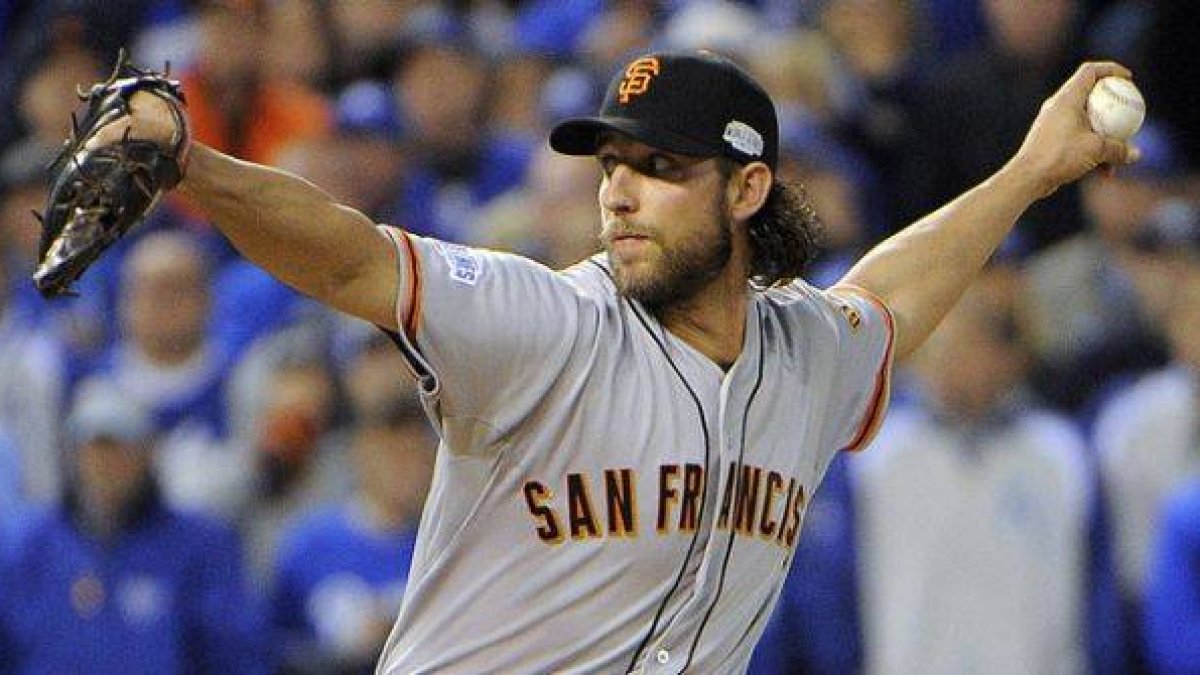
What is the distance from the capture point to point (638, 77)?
12.4ft

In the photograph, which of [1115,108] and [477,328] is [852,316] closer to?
[1115,108]

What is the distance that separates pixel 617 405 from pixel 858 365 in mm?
623

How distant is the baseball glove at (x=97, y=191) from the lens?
126 inches

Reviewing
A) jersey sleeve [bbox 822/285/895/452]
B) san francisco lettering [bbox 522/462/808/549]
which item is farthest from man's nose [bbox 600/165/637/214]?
jersey sleeve [bbox 822/285/895/452]

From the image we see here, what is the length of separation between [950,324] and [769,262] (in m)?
2.59

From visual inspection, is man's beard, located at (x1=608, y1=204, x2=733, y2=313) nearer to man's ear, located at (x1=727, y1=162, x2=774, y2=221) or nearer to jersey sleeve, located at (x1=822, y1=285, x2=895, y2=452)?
man's ear, located at (x1=727, y1=162, x2=774, y2=221)

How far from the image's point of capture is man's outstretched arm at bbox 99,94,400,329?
10.8ft

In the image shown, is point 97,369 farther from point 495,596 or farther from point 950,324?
point 495,596

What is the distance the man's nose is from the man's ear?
185 mm

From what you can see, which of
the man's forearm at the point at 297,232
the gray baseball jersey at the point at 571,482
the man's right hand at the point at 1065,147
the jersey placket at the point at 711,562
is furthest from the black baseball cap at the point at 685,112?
the man's right hand at the point at 1065,147

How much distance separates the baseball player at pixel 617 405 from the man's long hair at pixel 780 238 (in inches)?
1.1

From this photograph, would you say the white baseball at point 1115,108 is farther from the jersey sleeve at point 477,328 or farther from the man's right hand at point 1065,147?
the jersey sleeve at point 477,328

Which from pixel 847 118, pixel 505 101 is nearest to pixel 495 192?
pixel 505 101

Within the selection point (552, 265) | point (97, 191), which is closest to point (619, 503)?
point (97, 191)
